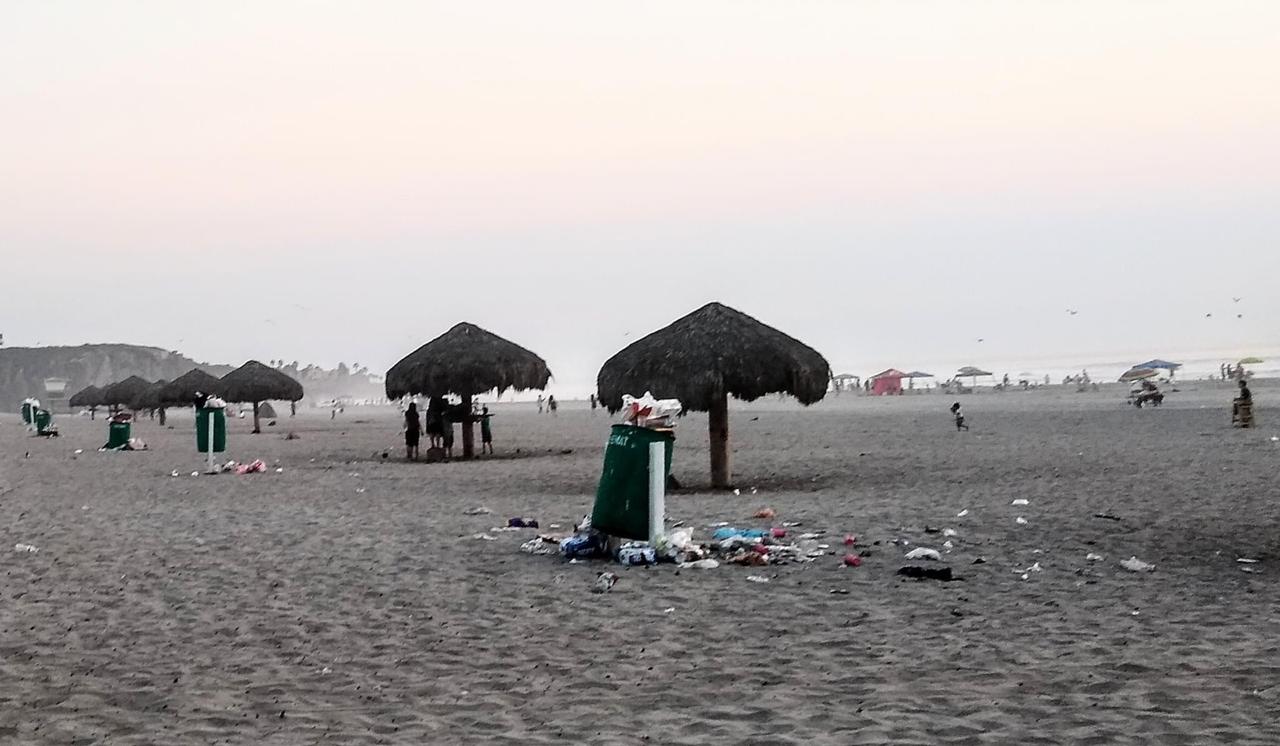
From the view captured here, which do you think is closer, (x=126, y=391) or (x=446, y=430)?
(x=446, y=430)

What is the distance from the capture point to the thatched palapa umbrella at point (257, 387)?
33.3 meters

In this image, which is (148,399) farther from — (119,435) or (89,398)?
(119,435)

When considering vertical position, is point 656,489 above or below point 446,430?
below

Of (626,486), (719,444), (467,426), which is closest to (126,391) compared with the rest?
(467,426)

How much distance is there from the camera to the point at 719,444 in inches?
570

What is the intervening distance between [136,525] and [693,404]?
6242 millimetres

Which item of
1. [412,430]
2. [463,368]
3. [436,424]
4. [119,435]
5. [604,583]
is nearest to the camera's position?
[604,583]

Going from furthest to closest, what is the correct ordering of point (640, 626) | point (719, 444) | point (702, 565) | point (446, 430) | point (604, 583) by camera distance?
point (446, 430)
point (719, 444)
point (702, 565)
point (604, 583)
point (640, 626)

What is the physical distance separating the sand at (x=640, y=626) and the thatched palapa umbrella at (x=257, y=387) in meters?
20.4

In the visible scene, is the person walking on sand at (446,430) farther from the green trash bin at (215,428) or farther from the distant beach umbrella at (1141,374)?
the distant beach umbrella at (1141,374)

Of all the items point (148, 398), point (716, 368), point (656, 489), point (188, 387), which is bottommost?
point (656, 489)

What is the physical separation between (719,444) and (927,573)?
687 cm

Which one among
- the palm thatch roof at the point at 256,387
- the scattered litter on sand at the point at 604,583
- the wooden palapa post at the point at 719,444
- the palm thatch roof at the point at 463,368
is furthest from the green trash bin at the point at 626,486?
the palm thatch roof at the point at 256,387

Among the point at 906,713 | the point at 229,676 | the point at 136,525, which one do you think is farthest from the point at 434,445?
the point at 906,713
